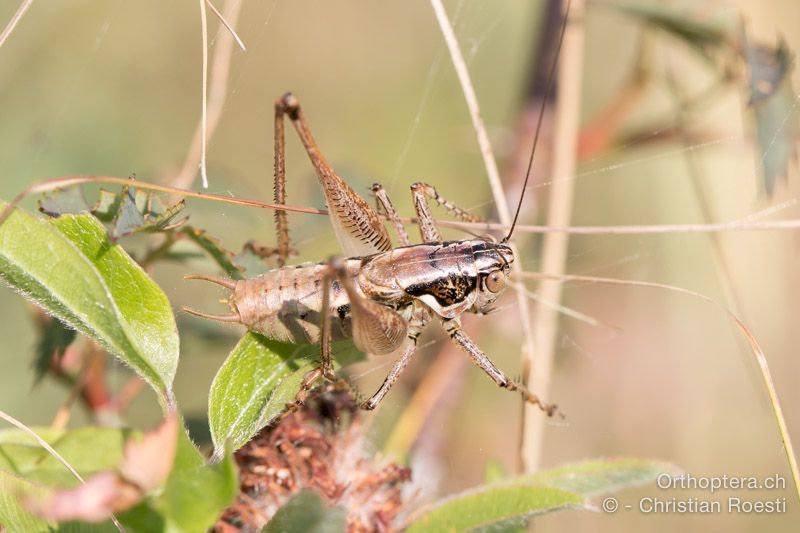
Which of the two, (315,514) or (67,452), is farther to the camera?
(67,452)

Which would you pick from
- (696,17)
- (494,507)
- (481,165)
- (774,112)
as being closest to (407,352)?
(494,507)

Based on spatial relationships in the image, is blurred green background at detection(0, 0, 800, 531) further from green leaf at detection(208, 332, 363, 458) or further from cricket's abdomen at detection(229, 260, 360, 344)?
green leaf at detection(208, 332, 363, 458)

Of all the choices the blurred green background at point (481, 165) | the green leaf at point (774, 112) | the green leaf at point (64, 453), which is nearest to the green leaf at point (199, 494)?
the green leaf at point (64, 453)

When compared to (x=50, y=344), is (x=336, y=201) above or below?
above

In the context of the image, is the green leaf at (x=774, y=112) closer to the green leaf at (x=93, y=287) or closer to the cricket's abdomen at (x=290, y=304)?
the cricket's abdomen at (x=290, y=304)

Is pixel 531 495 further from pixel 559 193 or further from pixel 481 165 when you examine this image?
pixel 481 165

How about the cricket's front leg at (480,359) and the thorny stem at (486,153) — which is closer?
Result: the thorny stem at (486,153)
